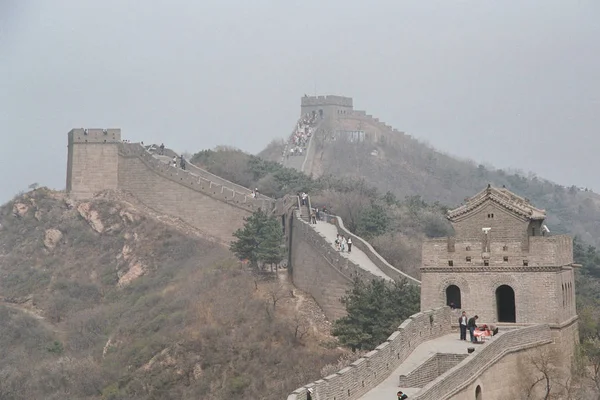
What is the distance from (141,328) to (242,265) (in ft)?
15.3

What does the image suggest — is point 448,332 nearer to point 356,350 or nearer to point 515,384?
point 515,384

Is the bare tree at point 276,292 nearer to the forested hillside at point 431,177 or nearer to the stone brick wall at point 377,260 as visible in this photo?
the stone brick wall at point 377,260

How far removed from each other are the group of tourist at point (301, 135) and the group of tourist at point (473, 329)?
65.7 meters

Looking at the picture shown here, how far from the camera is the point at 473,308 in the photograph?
23672 mm

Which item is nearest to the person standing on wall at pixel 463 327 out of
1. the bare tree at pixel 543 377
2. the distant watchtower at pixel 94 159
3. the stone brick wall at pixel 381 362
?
the stone brick wall at pixel 381 362

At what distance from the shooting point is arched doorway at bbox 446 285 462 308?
24.2 metres

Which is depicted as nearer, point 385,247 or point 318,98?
point 385,247

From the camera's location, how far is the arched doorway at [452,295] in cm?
2419

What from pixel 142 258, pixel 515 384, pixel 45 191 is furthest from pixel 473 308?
pixel 45 191

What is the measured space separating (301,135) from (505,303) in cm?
6969

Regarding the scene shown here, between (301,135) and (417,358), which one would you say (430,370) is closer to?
(417,358)

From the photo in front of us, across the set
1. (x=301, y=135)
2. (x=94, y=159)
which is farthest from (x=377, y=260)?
(x=301, y=135)

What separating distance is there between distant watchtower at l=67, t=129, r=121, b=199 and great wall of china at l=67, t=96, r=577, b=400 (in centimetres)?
5

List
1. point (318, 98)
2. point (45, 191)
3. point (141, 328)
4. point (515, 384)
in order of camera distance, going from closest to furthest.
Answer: point (515, 384) < point (141, 328) < point (45, 191) < point (318, 98)
